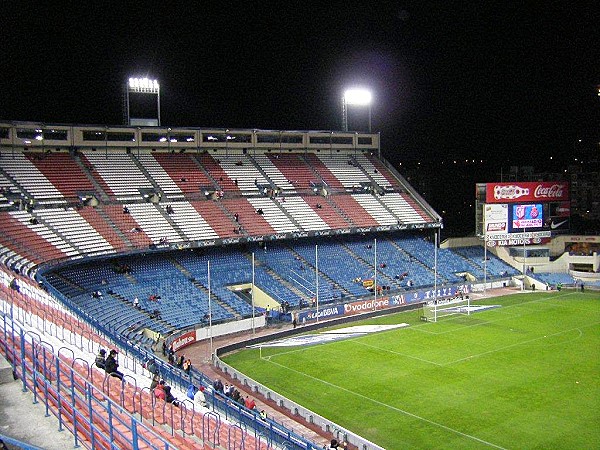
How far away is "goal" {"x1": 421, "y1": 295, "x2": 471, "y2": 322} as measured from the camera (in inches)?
1781

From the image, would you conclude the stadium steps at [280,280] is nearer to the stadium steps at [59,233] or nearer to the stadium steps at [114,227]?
the stadium steps at [114,227]

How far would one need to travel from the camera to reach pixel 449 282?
55656 millimetres

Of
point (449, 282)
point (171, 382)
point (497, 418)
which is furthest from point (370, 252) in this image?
point (171, 382)

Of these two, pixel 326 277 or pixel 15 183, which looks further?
pixel 326 277

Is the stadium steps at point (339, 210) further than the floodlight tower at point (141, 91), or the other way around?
the stadium steps at point (339, 210)

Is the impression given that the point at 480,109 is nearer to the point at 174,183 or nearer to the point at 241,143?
the point at 241,143

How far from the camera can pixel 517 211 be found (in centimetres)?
6022

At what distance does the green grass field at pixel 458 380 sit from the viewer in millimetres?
23703

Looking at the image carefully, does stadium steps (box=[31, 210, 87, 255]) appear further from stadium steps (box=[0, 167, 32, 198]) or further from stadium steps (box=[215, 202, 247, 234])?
stadium steps (box=[215, 202, 247, 234])

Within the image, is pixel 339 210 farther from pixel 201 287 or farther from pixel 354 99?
pixel 201 287

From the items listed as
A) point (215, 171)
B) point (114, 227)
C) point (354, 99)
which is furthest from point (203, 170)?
point (354, 99)

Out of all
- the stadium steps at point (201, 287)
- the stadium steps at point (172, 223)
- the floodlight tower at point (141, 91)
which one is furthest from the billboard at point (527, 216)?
the floodlight tower at point (141, 91)

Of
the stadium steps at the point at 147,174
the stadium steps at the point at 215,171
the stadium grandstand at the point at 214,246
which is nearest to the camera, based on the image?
the stadium grandstand at the point at 214,246

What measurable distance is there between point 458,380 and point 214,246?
25.0m
